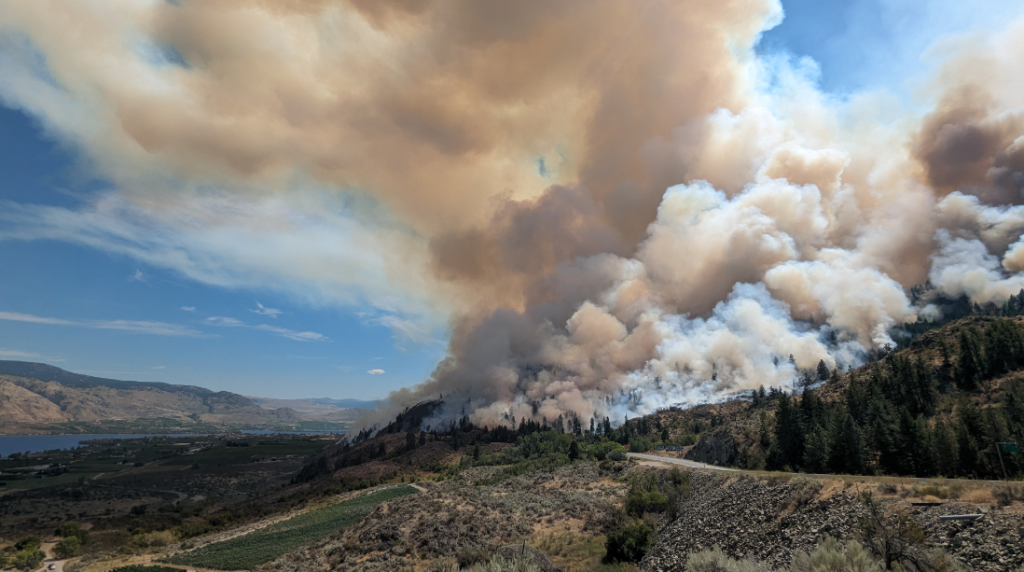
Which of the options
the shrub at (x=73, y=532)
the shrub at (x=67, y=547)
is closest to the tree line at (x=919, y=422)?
the shrub at (x=67, y=547)

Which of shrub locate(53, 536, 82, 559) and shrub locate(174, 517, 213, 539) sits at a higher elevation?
shrub locate(174, 517, 213, 539)

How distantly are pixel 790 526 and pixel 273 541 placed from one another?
67.0 m

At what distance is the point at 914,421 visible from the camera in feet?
167

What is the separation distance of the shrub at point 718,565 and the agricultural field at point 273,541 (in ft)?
175

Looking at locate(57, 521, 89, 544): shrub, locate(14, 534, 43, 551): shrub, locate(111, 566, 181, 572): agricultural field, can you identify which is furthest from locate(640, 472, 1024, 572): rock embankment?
locate(57, 521, 89, 544): shrub

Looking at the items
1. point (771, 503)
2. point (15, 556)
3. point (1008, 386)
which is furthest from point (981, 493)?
point (15, 556)

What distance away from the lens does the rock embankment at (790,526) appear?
1597cm

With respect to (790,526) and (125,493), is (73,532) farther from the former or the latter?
(790,526)

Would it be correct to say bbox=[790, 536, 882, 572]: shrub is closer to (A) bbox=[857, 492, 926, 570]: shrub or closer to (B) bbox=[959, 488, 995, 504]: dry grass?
(A) bbox=[857, 492, 926, 570]: shrub

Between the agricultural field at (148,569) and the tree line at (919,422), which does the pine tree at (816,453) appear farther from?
the agricultural field at (148,569)

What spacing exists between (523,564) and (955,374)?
99.3 meters

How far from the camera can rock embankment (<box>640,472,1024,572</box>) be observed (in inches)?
629

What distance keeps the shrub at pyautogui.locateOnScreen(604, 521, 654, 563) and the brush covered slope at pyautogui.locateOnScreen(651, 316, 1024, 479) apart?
872 inches

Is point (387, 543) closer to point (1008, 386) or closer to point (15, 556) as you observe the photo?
point (15, 556)
